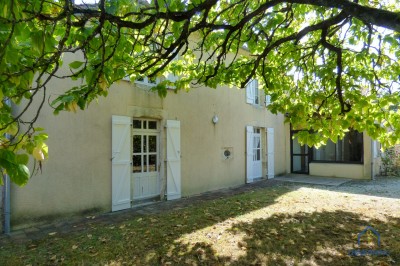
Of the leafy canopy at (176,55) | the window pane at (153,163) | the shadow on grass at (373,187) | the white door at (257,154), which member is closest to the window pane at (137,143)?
the window pane at (153,163)

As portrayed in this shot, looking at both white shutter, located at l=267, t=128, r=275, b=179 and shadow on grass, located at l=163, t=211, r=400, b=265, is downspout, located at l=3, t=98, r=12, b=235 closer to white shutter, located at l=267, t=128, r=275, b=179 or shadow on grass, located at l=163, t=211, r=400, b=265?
shadow on grass, located at l=163, t=211, r=400, b=265

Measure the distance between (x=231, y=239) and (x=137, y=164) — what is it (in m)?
3.55

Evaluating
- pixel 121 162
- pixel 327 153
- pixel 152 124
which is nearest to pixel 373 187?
pixel 327 153

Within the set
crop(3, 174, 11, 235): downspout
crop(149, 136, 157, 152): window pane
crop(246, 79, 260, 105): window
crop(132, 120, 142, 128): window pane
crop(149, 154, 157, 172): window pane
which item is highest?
crop(246, 79, 260, 105): window

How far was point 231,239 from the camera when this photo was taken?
456 centimetres

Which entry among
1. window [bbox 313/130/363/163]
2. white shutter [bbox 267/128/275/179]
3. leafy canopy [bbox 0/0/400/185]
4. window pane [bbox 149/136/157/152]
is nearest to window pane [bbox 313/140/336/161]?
window [bbox 313/130/363/163]

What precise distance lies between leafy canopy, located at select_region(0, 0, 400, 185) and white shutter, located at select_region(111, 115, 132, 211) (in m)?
1.74

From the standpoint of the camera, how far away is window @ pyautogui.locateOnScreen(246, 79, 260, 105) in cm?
1092

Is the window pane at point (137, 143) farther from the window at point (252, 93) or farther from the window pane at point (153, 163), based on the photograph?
the window at point (252, 93)

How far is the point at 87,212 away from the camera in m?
6.15

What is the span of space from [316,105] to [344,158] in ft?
28.7

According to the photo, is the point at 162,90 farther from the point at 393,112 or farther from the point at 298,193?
the point at 298,193

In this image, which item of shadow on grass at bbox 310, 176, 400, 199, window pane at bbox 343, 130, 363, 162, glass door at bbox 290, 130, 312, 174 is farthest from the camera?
glass door at bbox 290, 130, 312, 174

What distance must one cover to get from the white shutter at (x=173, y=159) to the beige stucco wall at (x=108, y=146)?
19 cm
